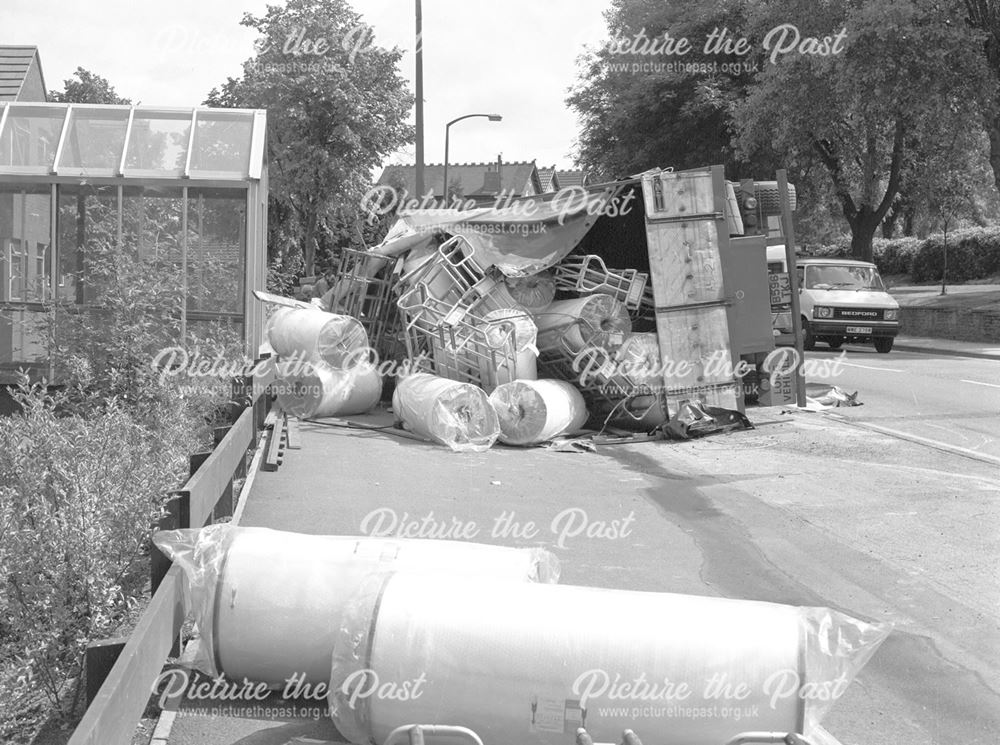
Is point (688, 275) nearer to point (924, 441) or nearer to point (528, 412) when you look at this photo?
point (528, 412)

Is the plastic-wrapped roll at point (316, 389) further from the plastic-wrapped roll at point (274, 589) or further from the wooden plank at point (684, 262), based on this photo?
the plastic-wrapped roll at point (274, 589)

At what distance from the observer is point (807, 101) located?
1138 inches

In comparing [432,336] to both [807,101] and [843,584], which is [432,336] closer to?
[843,584]

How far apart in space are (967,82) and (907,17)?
8.32 ft

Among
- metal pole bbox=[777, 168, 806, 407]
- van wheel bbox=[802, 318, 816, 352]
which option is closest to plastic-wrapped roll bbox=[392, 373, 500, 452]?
metal pole bbox=[777, 168, 806, 407]

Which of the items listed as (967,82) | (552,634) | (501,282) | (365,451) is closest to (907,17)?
(967,82)

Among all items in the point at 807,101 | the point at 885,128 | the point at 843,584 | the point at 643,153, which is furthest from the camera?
the point at 643,153

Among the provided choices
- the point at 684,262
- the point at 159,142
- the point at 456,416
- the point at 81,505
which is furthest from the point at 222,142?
the point at 81,505

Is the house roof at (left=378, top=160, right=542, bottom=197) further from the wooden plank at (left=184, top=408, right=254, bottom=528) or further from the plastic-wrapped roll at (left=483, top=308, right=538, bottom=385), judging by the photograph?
the wooden plank at (left=184, top=408, right=254, bottom=528)

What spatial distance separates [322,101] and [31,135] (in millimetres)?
21081

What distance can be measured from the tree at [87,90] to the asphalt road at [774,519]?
226 feet

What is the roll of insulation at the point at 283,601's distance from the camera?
181 inches

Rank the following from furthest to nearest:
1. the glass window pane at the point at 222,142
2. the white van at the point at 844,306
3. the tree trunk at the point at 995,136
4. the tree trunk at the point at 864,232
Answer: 1. the tree trunk at the point at 864,232
2. the tree trunk at the point at 995,136
3. the white van at the point at 844,306
4. the glass window pane at the point at 222,142

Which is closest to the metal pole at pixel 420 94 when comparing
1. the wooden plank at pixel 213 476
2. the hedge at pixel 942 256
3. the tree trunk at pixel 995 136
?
the tree trunk at pixel 995 136
